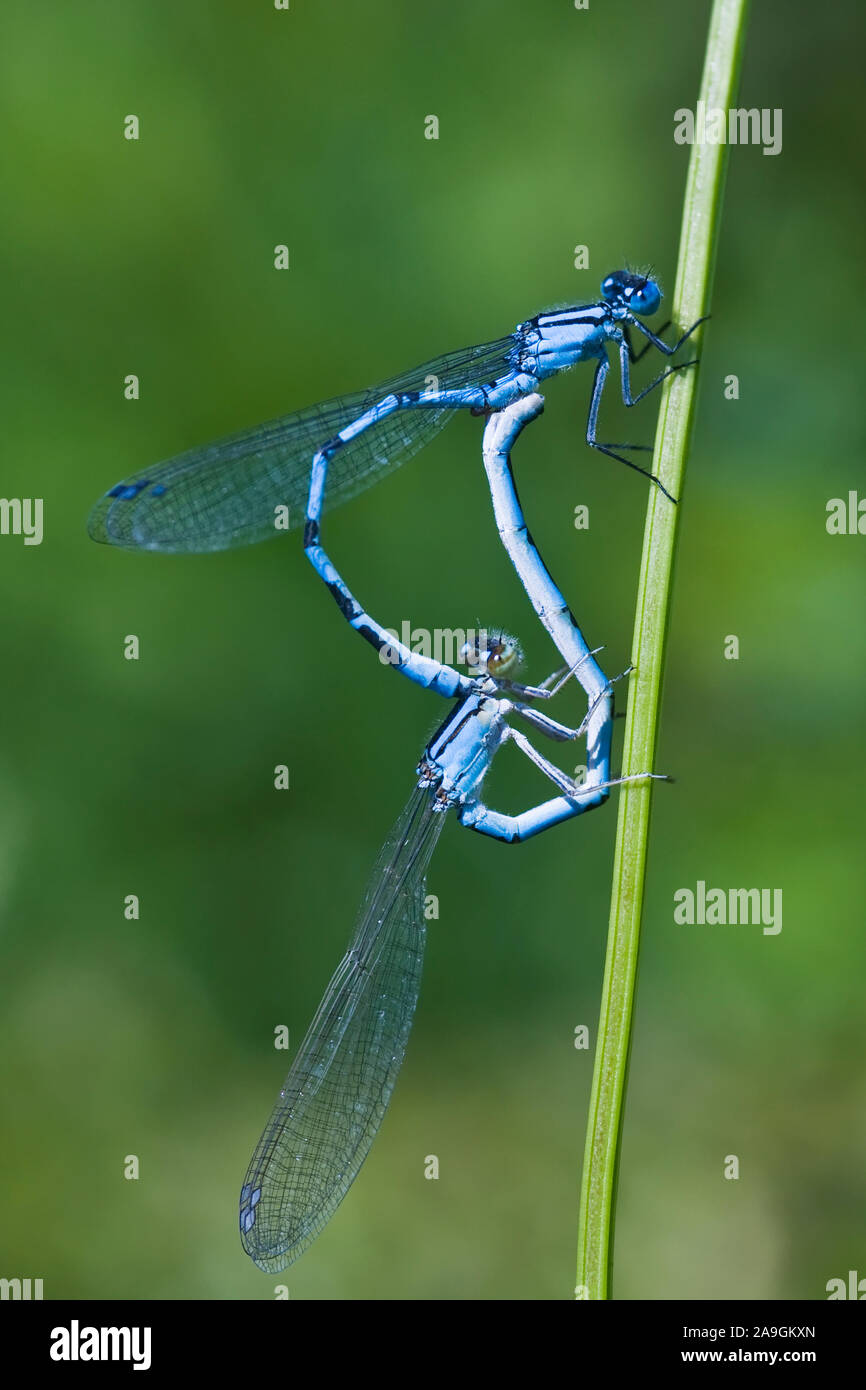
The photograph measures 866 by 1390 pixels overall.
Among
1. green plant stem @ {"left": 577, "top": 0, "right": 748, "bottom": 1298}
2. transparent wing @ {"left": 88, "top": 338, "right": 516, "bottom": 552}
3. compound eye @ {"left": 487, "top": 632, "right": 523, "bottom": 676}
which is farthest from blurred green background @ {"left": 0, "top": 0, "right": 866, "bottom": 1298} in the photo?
green plant stem @ {"left": 577, "top": 0, "right": 748, "bottom": 1298}

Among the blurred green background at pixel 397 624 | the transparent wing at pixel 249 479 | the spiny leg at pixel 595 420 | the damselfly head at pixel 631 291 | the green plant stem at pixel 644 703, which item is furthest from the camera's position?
the blurred green background at pixel 397 624

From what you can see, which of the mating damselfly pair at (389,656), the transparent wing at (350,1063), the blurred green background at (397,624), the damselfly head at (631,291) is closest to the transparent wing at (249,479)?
the mating damselfly pair at (389,656)

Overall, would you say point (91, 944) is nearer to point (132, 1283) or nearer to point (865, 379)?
point (132, 1283)

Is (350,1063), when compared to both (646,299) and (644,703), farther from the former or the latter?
(646,299)

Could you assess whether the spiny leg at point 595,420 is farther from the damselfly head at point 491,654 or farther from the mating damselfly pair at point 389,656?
the damselfly head at point 491,654

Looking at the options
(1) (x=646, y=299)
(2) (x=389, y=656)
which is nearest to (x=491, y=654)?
(2) (x=389, y=656)
